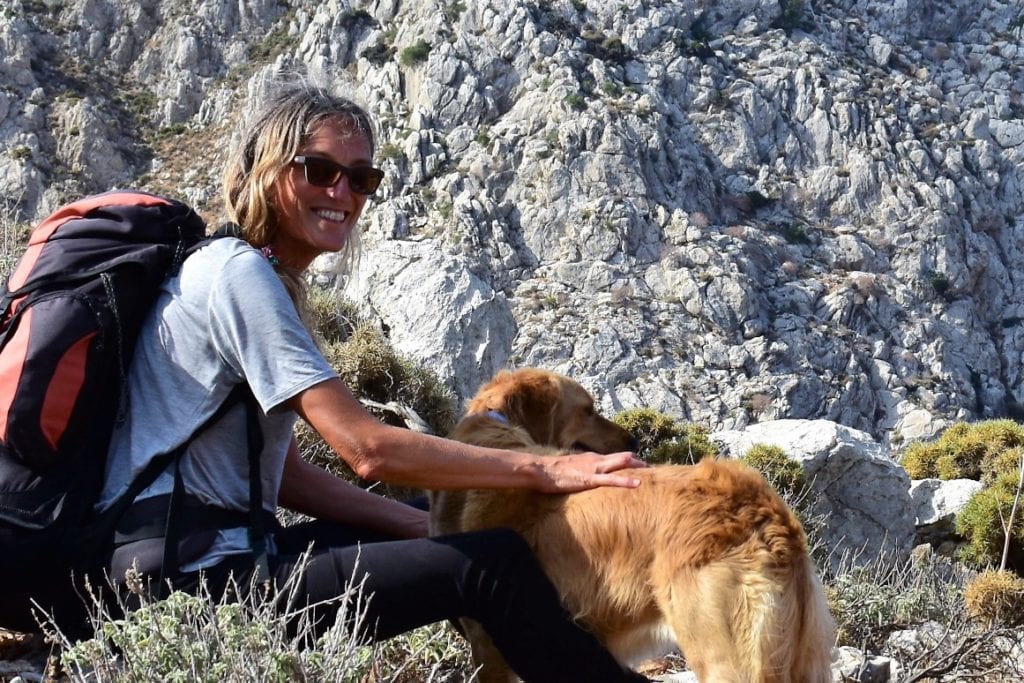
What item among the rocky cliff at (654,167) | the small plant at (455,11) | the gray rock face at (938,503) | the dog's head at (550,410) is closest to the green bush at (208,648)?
the dog's head at (550,410)

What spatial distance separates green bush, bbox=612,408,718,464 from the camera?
320 inches

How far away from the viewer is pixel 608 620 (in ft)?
8.43

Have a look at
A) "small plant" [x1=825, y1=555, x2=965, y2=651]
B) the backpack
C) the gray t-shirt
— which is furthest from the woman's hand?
"small plant" [x1=825, y1=555, x2=965, y2=651]

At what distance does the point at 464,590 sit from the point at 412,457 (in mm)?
368

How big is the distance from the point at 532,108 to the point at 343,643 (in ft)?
139

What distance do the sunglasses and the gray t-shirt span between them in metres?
0.41

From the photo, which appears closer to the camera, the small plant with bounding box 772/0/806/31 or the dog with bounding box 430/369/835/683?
the dog with bounding box 430/369/835/683

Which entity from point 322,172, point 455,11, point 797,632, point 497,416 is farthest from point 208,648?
point 455,11

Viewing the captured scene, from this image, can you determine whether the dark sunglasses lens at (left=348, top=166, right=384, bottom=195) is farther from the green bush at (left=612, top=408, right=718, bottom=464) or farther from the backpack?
the green bush at (left=612, top=408, right=718, bottom=464)

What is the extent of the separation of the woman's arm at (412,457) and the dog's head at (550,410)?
99 centimetres

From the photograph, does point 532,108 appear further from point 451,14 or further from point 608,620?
point 608,620

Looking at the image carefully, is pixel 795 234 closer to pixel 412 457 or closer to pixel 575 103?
pixel 575 103

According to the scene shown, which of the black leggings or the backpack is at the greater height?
the backpack

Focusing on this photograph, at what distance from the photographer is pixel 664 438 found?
8812mm
